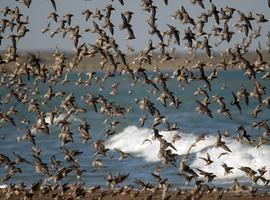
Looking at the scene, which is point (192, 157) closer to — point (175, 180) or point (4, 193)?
point (175, 180)

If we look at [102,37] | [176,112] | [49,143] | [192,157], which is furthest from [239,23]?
[176,112]

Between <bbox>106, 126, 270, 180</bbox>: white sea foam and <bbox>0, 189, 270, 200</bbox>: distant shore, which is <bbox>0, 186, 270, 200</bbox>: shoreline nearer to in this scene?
<bbox>0, 189, 270, 200</bbox>: distant shore

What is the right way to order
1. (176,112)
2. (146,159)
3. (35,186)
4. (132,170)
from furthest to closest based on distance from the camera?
(176,112), (146,159), (132,170), (35,186)

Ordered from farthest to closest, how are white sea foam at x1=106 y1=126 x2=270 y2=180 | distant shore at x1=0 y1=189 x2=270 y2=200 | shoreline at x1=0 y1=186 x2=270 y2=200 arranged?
white sea foam at x1=106 y1=126 x2=270 y2=180
distant shore at x1=0 y1=189 x2=270 y2=200
shoreline at x1=0 y1=186 x2=270 y2=200

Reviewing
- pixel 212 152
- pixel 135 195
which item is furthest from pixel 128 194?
pixel 212 152

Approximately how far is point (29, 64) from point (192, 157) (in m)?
12.3

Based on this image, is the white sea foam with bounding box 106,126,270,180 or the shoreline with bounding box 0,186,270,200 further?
the white sea foam with bounding box 106,126,270,180

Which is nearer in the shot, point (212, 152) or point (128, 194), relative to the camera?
point (128, 194)

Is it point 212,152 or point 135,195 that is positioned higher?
point 212,152

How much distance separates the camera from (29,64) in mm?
26344

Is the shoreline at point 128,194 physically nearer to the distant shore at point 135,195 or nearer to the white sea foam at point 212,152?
the distant shore at point 135,195

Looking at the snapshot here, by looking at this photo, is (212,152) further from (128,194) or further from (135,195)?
(135,195)

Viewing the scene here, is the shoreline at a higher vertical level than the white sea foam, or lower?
lower

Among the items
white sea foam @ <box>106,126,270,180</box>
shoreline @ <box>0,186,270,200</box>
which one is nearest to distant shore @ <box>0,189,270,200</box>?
shoreline @ <box>0,186,270,200</box>
